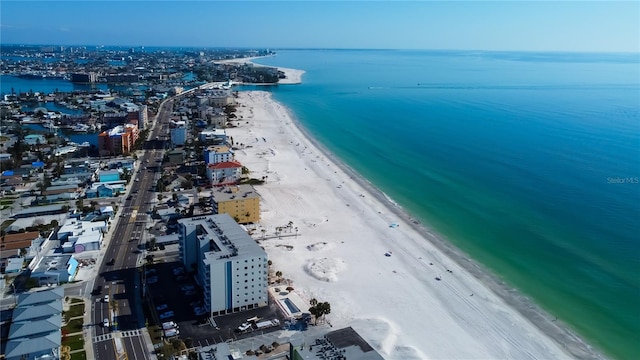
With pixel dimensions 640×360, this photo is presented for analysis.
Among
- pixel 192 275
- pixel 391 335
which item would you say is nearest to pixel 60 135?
pixel 192 275

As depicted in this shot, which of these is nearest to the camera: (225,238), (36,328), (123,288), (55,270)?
(36,328)

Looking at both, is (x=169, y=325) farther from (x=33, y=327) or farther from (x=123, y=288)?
(x=33, y=327)

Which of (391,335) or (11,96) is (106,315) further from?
(11,96)

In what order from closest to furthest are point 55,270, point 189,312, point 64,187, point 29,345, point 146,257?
point 29,345 → point 189,312 → point 55,270 → point 146,257 → point 64,187

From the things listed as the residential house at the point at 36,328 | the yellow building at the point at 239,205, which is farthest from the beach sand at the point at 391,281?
the residential house at the point at 36,328

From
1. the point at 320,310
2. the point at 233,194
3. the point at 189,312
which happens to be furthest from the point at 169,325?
the point at 233,194

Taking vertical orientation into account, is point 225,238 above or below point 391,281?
above

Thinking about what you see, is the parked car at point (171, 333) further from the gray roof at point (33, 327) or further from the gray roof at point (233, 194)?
the gray roof at point (233, 194)
